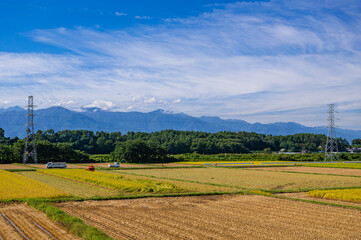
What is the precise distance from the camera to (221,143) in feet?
471

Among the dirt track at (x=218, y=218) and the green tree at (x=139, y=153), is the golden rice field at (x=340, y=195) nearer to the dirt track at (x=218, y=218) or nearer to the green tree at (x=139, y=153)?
the dirt track at (x=218, y=218)

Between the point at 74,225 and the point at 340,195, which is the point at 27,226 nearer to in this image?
the point at 74,225

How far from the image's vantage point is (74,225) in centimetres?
1667

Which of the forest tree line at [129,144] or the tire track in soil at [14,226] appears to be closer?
the tire track in soil at [14,226]

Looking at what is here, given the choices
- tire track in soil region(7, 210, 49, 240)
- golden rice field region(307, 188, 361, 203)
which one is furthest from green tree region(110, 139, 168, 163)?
tire track in soil region(7, 210, 49, 240)

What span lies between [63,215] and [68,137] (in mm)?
146717

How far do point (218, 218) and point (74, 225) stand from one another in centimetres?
775

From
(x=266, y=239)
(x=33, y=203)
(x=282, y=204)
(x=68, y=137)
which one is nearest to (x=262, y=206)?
(x=282, y=204)

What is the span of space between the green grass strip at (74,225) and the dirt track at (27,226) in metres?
0.31

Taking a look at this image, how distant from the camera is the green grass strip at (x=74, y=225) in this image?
15008mm

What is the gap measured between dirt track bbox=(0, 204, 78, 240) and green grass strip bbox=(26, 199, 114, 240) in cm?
31

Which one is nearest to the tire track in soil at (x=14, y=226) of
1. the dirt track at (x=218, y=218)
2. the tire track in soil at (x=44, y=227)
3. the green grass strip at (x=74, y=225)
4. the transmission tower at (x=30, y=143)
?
the tire track in soil at (x=44, y=227)

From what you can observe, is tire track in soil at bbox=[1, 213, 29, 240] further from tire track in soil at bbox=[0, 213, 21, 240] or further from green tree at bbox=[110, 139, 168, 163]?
green tree at bbox=[110, 139, 168, 163]

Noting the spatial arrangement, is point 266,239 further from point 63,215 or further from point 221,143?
point 221,143
